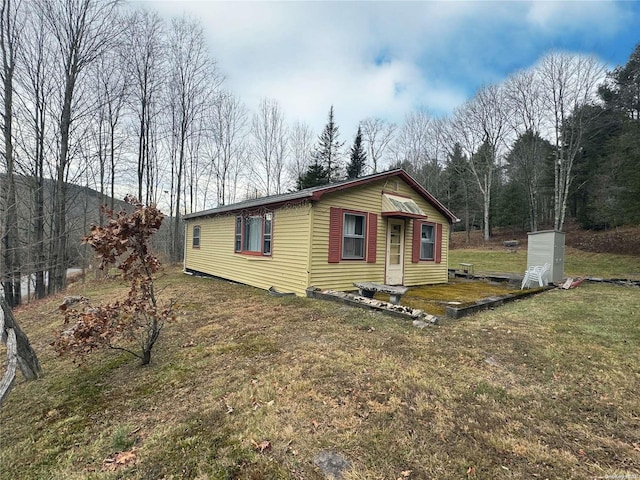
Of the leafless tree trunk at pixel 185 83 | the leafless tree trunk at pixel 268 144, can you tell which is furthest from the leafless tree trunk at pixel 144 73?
the leafless tree trunk at pixel 268 144

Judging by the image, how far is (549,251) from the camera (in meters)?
10.5

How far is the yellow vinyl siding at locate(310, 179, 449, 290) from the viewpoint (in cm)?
796

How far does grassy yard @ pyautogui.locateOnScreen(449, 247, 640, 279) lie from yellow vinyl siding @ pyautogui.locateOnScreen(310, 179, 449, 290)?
263 inches

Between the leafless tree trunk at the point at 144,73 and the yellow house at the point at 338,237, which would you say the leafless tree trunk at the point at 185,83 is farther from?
the yellow house at the point at 338,237

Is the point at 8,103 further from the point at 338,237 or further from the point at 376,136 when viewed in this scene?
the point at 376,136

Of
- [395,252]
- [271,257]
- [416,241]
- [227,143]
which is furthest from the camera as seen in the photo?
[227,143]

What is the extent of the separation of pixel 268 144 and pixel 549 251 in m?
20.9

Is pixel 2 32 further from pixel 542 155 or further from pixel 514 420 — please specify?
pixel 542 155

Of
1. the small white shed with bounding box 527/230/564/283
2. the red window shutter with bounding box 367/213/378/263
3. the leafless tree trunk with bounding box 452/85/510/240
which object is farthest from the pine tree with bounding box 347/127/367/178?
the red window shutter with bounding box 367/213/378/263

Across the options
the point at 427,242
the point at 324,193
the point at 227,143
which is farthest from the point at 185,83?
the point at 427,242

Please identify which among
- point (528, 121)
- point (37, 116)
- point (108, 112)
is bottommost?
point (37, 116)

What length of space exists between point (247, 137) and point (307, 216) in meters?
18.9

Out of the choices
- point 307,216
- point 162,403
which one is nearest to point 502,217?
point 307,216

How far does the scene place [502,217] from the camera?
2736cm
